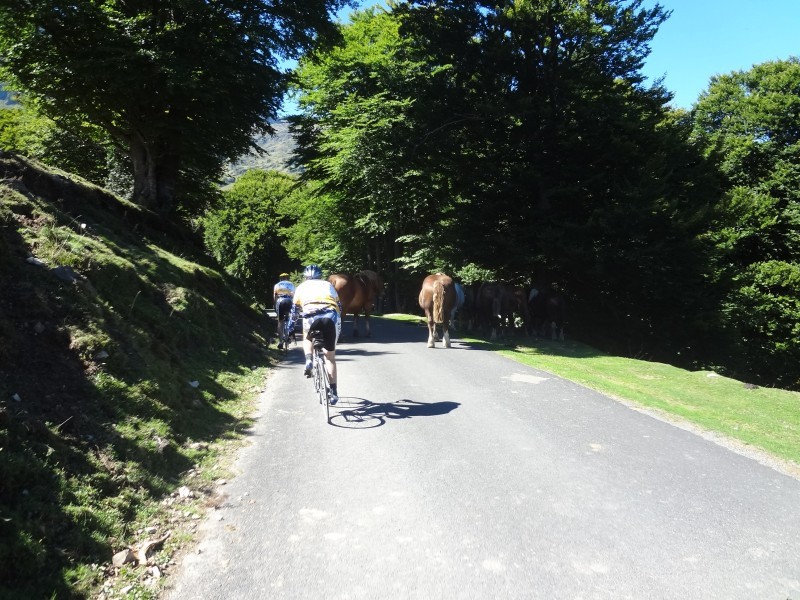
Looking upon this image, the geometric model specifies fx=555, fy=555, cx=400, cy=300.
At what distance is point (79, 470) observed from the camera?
470 centimetres

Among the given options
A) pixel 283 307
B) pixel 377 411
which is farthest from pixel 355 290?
pixel 377 411

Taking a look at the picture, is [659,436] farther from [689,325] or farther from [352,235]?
[352,235]

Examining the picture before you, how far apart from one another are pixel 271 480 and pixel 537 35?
2243 centimetres

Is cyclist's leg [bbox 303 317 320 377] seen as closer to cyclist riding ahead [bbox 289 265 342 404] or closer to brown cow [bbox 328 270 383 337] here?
cyclist riding ahead [bbox 289 265 342 404]

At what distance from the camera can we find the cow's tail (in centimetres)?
1667

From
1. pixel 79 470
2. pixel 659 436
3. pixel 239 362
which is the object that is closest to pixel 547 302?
pixel 239 362

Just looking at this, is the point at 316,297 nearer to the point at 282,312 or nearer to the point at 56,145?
the point at 282,312

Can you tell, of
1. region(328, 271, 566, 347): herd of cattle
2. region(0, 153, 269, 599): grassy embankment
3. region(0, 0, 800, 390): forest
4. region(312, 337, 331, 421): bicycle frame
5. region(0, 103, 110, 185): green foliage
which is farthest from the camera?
region(0, 103, 110, 185): green foliage

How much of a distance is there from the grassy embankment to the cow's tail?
20.8ft

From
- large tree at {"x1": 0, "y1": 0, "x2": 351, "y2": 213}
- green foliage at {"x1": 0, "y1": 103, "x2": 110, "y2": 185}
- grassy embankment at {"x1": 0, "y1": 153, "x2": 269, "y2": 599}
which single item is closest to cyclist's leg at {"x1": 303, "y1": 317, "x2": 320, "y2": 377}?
grassy embankment at {"x1": 0, "y1": 153, "x2": 269, "y2": 599}

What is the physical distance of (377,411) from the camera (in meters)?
8.34

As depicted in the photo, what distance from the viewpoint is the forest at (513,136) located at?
18.1 meters

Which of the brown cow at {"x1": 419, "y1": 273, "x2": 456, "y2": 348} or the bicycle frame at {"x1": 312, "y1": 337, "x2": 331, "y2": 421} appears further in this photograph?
the brown cow at {"x1": 419, "y1": 273, "x2": 456, "y2": 348}

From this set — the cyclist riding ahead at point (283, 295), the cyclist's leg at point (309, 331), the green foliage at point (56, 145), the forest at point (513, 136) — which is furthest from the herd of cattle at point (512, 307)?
the green foliage at point (56, 145)
